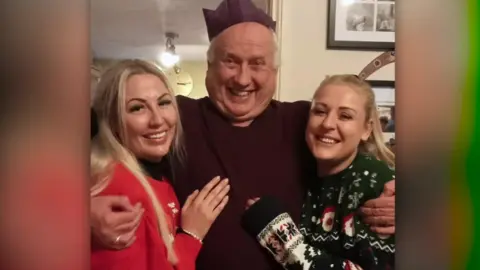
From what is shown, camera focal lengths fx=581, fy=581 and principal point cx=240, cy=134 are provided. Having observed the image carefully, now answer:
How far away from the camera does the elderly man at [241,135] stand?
0.83m

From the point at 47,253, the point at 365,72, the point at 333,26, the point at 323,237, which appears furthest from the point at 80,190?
the point at 333,26

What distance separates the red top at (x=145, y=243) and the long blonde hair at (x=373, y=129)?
0.97 ft

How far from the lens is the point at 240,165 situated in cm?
86

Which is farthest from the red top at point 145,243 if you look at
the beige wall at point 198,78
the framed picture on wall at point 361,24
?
the framed picture on wall at point 361,24

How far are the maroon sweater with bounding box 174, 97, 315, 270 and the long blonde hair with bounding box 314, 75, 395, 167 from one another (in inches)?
3.4

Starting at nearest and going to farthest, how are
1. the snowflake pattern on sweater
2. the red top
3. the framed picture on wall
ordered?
the red top → the snowflake pattern on sweater → the framed picture on wall

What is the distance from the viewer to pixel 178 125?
0.83 metres

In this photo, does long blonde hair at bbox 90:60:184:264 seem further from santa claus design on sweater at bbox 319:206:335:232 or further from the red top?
santa claus design on sweater at bbox 319:206:335:232

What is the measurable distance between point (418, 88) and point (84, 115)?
0.33 metres

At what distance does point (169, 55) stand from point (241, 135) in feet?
0.53

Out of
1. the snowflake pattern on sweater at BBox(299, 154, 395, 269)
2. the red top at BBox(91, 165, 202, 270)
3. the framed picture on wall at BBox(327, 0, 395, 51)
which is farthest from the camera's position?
the framed picture on wall at BBox(327, 0, 395, 51)

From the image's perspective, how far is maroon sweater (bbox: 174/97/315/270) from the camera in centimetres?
83

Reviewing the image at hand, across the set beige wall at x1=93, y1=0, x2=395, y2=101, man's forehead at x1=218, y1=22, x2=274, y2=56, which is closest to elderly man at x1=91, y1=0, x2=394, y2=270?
man's forehead at x1=218, y1=22, x2=274, y2=56

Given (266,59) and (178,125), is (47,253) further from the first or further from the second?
(266,59)
